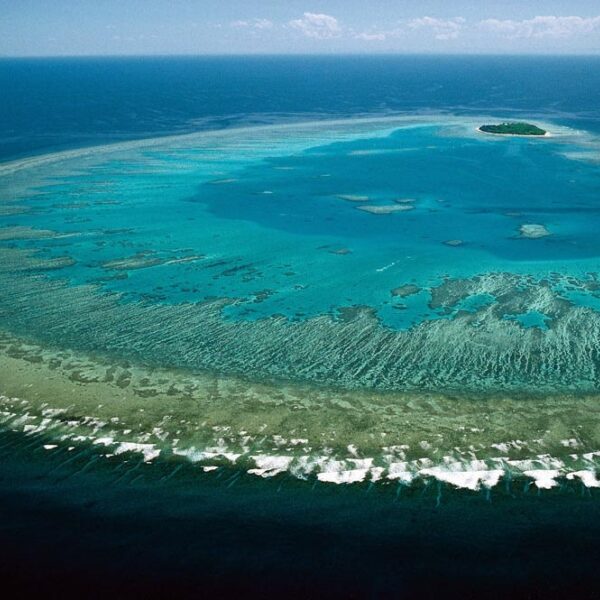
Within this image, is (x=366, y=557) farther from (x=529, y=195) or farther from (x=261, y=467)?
(x=529, y=195)

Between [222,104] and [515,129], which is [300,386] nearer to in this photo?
[515,129]

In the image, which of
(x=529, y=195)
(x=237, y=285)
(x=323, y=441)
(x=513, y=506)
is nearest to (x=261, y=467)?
(x=323, y=441)

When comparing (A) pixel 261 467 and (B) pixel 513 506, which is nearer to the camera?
(B) pixel 513 506

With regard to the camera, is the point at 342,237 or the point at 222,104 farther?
the point at 222,104

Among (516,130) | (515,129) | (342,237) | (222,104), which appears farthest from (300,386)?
(222,104)

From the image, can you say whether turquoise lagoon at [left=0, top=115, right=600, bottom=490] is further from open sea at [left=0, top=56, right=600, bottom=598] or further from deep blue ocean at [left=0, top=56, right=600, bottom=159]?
deep blue ocean at [left=0, top=56, right=600, bottom=159]

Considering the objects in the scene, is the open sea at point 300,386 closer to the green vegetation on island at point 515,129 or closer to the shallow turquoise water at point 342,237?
the shallow turquoise water at point 342,237
